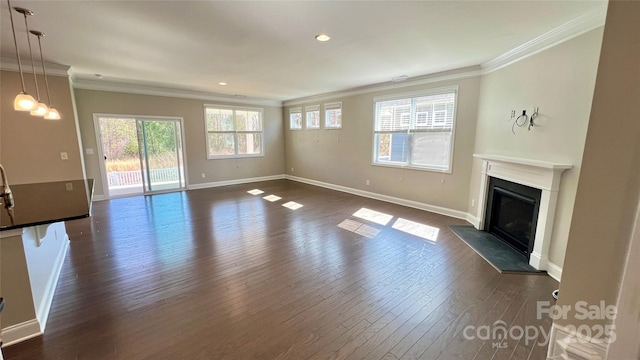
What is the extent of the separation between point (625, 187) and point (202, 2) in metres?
2.93

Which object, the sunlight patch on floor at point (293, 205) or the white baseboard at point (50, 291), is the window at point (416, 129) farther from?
the white baseboard at point (50, 291)

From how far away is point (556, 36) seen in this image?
2.81 metres

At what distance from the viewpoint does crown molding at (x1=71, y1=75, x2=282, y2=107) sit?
564 cm

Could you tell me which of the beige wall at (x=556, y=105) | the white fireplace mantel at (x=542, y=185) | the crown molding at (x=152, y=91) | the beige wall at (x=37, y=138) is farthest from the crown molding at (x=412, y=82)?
the beige wall at (x=37, y=138)

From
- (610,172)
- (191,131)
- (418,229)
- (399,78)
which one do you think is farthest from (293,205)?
(610,172)

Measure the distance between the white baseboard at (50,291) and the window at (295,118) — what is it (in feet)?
21.1

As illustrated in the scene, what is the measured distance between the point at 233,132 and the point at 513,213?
24.1ft

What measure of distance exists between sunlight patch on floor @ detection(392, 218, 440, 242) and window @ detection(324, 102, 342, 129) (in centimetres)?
344

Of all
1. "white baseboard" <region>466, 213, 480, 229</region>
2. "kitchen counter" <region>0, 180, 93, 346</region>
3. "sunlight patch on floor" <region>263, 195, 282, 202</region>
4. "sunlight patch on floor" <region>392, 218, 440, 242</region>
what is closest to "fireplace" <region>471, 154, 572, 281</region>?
"white baseboard" <region>466, 213, 480, 229</region>

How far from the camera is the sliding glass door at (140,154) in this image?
6133 mm

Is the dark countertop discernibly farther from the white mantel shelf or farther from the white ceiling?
the white mantel shelf

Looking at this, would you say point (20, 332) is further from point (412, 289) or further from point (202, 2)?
point (412, 289)

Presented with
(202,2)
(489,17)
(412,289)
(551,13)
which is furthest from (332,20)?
(412,289)

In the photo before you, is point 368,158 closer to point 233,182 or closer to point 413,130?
point 413,130
